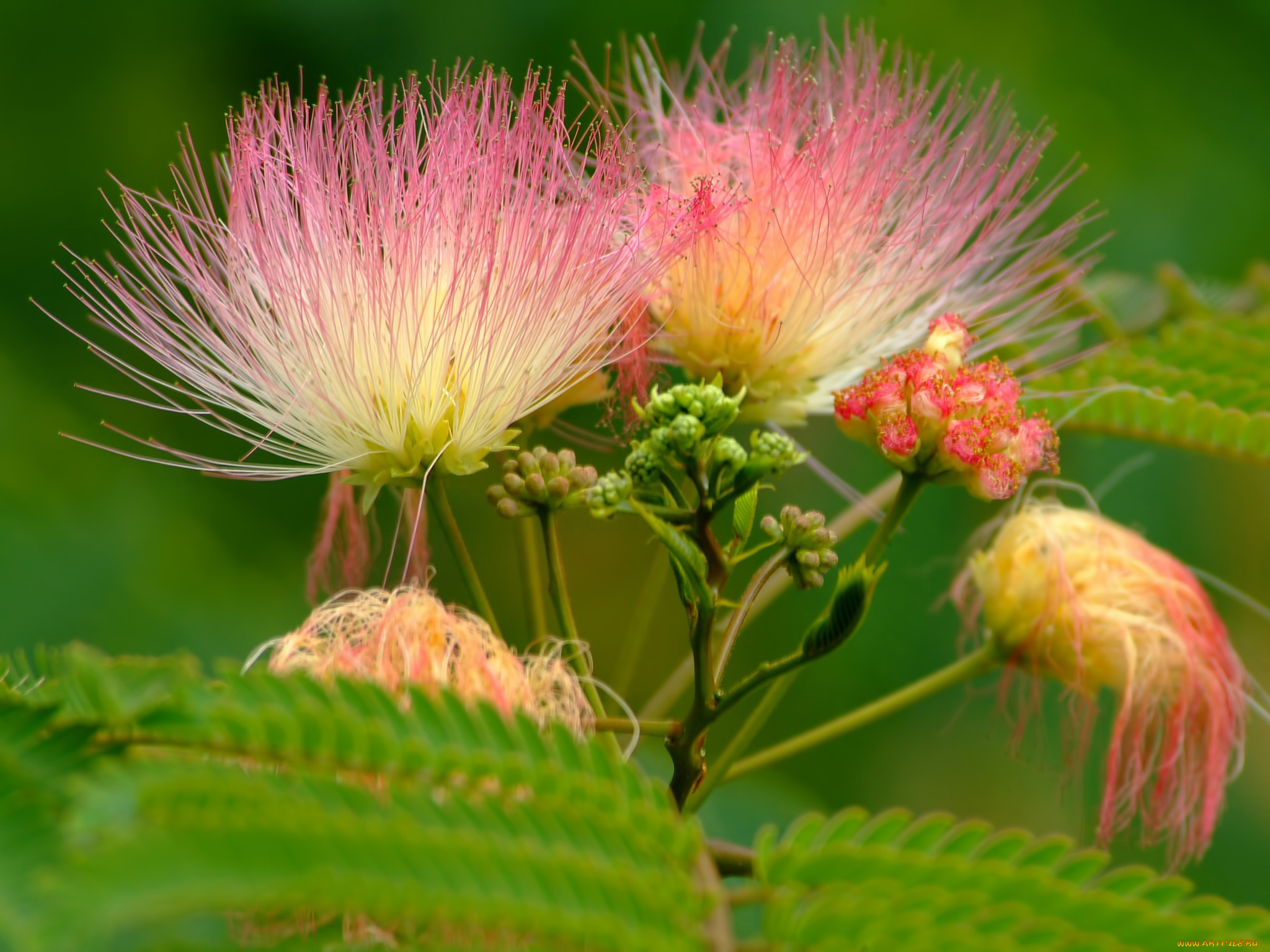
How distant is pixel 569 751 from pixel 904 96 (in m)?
1.39

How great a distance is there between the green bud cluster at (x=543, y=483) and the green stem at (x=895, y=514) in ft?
1.30

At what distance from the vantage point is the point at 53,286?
3.48 meters

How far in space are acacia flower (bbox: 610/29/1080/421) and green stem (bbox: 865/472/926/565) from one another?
340 millimetres

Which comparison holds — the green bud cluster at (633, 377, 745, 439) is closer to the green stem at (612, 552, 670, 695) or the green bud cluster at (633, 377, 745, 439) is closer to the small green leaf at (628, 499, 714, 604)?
the small green leaf at (628, 499, 714, 604)

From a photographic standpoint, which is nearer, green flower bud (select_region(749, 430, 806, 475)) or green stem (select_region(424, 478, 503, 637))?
green flower bud (select_region(749, 430, 806, 475))

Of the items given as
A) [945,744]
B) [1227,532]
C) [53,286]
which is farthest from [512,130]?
[1227,532]

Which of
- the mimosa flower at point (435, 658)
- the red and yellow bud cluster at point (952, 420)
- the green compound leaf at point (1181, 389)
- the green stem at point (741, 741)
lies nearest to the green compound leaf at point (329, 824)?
the mimosa flower at point (435, 658)

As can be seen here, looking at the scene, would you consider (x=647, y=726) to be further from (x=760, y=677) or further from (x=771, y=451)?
(x=771, y=451)

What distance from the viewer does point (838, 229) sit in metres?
1.95

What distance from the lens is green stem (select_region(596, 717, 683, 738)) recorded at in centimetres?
152

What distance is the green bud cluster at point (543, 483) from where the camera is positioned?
164cm

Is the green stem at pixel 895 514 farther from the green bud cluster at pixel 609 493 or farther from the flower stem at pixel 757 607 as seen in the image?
the green bud cluster at pixel 609 493

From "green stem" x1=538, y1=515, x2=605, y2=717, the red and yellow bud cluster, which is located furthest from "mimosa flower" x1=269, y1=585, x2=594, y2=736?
the red and yellow bud cluster

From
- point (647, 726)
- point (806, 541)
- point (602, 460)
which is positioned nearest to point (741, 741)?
point (647, 726)
